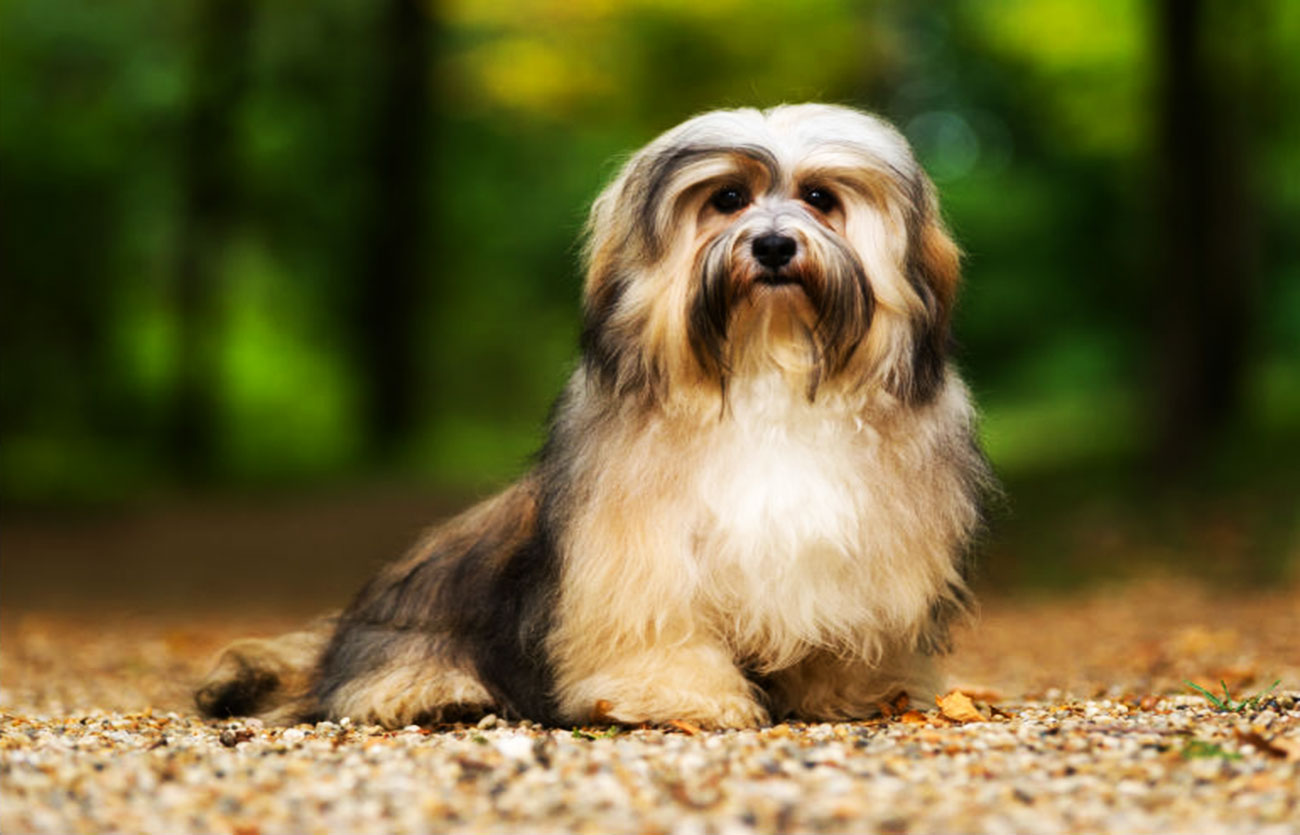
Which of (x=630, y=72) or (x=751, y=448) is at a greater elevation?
(x=630, y=72)

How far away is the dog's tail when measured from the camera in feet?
18.9

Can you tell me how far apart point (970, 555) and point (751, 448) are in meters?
0.77

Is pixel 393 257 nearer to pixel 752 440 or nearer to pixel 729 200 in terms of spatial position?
pixel 729 200

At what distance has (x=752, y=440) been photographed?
4.87 metres

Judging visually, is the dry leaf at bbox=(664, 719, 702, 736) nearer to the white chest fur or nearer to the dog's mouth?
the white chest fur

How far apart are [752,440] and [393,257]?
17.7 meters

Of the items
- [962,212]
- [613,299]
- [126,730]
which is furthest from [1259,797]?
[962,212]

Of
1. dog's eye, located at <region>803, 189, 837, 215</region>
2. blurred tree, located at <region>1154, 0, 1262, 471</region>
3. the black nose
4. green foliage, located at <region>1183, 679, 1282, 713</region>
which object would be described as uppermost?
blurred tree, located at <region>1154, 0, 1262, 471</region>

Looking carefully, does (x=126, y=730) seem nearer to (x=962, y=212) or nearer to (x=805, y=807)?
(x=805, y=807)

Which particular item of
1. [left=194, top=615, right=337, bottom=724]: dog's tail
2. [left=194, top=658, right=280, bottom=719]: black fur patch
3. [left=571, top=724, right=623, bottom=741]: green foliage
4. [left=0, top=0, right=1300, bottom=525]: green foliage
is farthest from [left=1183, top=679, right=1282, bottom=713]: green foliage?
[left=0, top=0, right=1300, bottom=525]: green foliage

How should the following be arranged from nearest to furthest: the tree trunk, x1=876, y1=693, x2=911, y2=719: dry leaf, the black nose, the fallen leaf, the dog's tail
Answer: the fallen leaf, the black nose, x1=876, y1=693, x2=911, y2=719: dry leaf, the dog's tail, the tree trunk

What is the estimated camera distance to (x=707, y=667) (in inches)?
194

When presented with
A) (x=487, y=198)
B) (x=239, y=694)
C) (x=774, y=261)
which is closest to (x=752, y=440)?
(x=774, y=261)

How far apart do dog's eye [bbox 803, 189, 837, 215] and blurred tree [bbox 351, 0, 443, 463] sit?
16.6 meters
